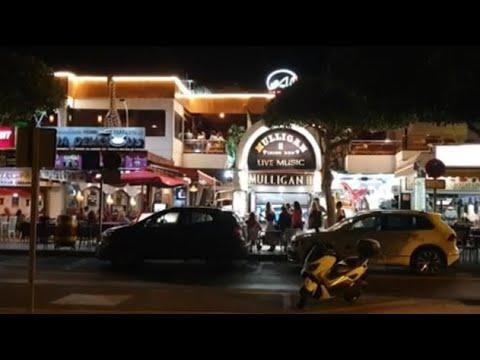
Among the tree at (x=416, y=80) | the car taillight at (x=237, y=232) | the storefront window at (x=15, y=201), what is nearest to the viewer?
the tree at (x=416, y=80)

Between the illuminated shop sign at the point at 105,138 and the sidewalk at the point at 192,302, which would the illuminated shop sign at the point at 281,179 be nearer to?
the illuminated shop sign at the point at 105,138

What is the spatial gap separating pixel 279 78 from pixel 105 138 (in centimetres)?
1052

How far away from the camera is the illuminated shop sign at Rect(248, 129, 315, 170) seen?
104 ft

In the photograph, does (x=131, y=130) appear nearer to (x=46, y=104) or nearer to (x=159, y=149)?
(x=46, y=104)

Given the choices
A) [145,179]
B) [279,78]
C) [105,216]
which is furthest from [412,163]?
[105,216]

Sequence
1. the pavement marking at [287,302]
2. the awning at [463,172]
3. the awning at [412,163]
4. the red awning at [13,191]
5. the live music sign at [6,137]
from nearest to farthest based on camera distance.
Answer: the pavement marking at [287,302]
the awning at [463,172]
the awning at [412,163]
the live music sign at [6,137]
the red awning at [13,191]

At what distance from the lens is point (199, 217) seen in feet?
64.8

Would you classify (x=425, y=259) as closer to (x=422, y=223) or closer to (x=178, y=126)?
(x=422, y=223)

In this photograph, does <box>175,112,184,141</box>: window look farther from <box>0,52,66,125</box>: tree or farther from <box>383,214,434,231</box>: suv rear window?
<box>383,214,434,231</box>: suv rear window

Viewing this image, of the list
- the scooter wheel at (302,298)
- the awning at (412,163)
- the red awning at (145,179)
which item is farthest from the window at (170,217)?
the awning at (412,163)

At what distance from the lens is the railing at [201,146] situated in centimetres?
3831

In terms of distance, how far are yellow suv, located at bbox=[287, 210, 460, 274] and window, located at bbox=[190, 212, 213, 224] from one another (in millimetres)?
2702

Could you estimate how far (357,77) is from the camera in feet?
63.6

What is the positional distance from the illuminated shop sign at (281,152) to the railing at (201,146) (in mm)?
6547
